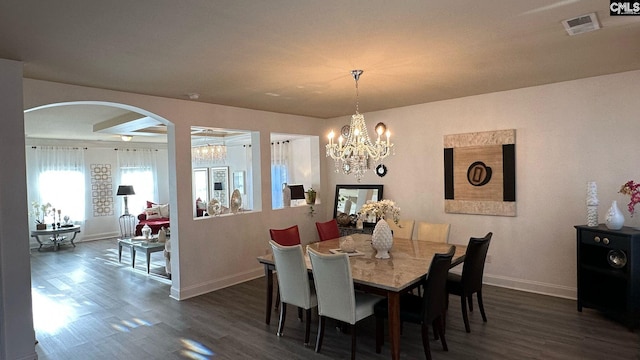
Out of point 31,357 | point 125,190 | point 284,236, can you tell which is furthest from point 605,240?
point 125,190

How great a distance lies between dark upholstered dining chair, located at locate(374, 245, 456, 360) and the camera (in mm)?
2776

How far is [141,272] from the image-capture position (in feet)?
19.4

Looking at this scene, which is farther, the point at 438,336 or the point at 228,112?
the point at 228,112

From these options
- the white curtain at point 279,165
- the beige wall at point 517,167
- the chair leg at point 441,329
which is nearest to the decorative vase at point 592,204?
the beige wall at point 517,167

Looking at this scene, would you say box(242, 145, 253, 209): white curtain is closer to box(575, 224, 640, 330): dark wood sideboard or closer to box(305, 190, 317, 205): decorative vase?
box(305, 190, 317, 205): decorative vase

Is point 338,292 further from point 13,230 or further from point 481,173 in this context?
point 481,173

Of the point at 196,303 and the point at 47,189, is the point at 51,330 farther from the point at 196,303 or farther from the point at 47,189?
the point at 47,189

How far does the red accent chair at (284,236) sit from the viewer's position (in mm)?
4141

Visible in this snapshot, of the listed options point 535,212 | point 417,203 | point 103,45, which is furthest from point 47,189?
point 535,212

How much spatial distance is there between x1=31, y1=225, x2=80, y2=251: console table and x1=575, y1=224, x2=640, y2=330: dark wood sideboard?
371 inches

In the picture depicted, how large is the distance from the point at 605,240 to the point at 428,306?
222cm

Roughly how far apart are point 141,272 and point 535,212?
5938 mm

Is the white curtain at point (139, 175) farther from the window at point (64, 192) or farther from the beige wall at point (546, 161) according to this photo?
the beige wall at point (546, 161)

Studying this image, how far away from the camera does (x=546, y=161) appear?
436 cm
